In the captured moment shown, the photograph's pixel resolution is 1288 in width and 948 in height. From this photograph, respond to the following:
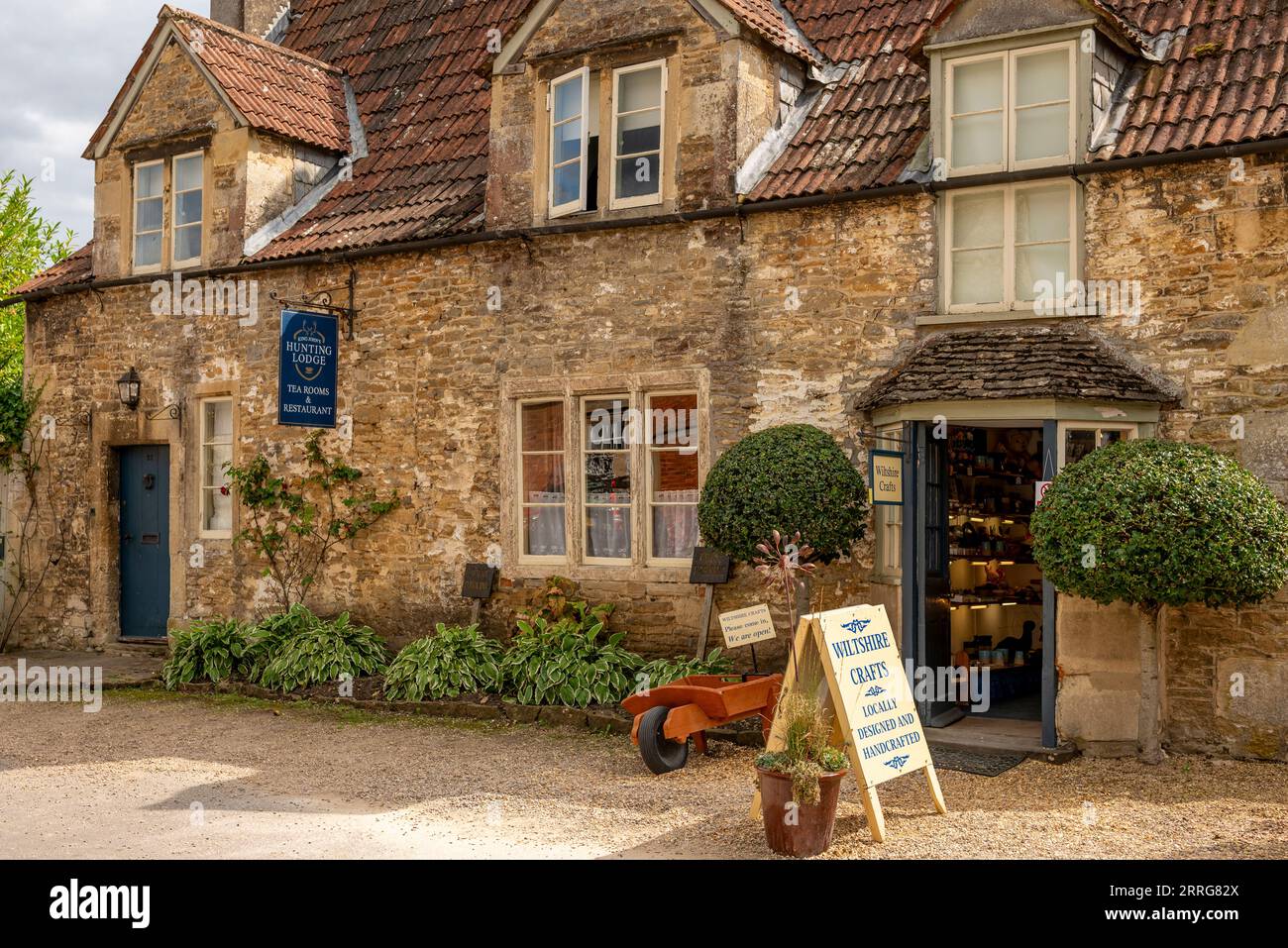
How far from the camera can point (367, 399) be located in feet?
46.1

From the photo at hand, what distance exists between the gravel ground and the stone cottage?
136cm

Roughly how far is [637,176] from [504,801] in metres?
6.24

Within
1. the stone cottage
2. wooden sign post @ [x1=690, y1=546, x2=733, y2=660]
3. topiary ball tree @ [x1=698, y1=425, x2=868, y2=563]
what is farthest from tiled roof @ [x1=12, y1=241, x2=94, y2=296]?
topiary ball tree @ [x1=698, y1=425, x2=868, y2=563]

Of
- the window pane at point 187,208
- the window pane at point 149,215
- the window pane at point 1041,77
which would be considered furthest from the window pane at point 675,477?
the window pane at point 149,215

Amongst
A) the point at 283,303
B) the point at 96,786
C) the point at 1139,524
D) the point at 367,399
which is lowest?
the point at 96,786

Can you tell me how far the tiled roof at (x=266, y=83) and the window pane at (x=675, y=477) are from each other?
594 cm

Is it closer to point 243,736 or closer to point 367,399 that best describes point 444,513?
point 367,399

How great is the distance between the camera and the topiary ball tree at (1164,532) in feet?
29.2

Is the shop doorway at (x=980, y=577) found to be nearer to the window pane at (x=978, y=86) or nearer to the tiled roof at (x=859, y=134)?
the tiled roof at (x=859, y=134)

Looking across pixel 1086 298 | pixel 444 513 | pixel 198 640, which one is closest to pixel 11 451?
pixel 198 640

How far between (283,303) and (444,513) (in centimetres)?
281

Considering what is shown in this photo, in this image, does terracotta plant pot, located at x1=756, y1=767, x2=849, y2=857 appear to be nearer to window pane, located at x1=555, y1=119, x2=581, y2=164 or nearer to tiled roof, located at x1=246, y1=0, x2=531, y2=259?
window pane, located at x1=555, y1=119, x2=581, y2=164

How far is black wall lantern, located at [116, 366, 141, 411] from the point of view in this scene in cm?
1549

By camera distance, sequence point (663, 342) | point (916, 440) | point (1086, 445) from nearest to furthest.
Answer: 1. point (1086, 445)
2. point (916, 440)
3. point (663, 342)
